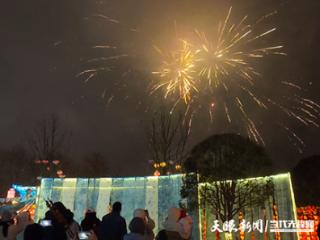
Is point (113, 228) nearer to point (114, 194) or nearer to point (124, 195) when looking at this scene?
point (124, 195)

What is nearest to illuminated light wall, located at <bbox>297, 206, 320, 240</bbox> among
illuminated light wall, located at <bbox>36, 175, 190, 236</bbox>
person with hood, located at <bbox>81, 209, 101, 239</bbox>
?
illuminated light wall, located at <bbox>36, 175, 190, 236</bbox>

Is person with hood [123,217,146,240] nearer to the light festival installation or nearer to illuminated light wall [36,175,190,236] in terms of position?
the light festival installation

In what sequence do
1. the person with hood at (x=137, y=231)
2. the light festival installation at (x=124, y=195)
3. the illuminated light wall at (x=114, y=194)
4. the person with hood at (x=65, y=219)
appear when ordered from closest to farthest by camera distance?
the person with hood at (x=65, y=219), the person with hood at (x=137, y=231), the light festival installation at (x=124, y=195), the illuminated light wall at (x=114, y=194)

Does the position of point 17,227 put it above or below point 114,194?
below

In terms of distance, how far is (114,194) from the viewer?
15773 millimetres

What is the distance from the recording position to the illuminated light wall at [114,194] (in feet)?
49.3

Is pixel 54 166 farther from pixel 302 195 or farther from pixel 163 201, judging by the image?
pixel 302 195

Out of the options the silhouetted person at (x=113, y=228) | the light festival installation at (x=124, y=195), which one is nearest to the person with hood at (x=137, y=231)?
the silhouetted person at (x=113, y=228)

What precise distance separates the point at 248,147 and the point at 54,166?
18.2 m

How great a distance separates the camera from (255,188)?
13.0m

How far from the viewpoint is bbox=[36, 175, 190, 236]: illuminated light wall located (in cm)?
1503

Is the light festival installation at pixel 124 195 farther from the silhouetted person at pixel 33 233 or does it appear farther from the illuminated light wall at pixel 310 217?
the silhouetted person at pixel 33 233


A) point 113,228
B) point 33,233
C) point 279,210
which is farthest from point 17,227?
point 279,210

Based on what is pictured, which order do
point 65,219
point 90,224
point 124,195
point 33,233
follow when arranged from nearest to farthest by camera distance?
point 33,233 → point 65,219 → point 90,224 → point 124,195
